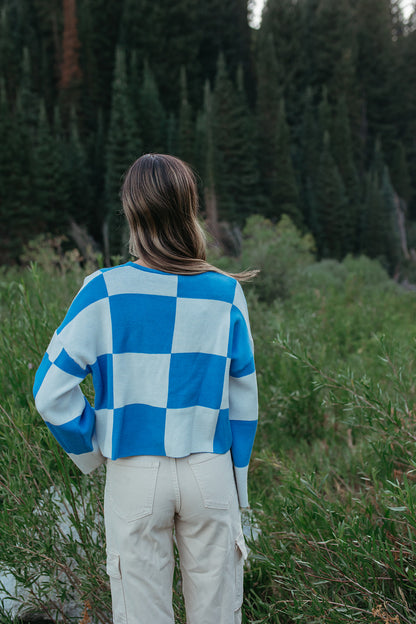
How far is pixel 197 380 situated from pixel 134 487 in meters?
0.34

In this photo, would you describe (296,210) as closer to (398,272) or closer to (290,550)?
(398,272)

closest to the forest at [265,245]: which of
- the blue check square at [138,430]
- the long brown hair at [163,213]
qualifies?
the long brown hair at [163,213]

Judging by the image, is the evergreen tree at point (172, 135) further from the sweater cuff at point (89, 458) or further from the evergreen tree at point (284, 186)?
the sweater cuff at point (89, 458)

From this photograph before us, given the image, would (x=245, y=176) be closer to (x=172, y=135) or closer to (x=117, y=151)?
(x=172, y=135)

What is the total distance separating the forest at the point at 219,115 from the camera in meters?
29.5

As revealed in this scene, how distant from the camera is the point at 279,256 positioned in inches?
536

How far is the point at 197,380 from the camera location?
1756 mm

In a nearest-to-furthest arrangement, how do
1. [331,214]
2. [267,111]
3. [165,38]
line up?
[331,214], [267,111], [165,38]

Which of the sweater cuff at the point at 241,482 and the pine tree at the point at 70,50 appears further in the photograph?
the pine tree at the point at 70,50

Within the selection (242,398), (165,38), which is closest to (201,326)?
(242,398)

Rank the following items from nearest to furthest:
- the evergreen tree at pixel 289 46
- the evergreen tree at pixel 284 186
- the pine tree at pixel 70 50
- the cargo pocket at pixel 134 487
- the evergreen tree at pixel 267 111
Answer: the cargo pocket at pixel 134 487 < the evergreen tree at pixel 284 186 < the evergreen tree at pixel 267 111 < the pine tree at pixel 70 50 < the evergreen tree at pixel 289 46

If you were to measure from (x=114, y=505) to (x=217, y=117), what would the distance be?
106 feet

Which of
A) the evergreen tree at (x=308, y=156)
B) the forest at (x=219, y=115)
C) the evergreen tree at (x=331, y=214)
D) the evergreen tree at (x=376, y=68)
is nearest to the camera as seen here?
the forest at (x=219, y=115)

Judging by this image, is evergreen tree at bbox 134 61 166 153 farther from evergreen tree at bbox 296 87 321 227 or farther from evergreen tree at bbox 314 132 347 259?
evergreen tree at bbox 314 132 347 259
